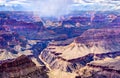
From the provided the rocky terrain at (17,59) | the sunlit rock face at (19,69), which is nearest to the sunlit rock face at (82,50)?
the rocky terrain at (17,59)

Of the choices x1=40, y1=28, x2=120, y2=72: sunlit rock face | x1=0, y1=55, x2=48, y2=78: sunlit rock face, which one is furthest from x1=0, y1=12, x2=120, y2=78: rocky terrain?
x1=0, y1=55, x2=48, y2=78: sunlit rock face

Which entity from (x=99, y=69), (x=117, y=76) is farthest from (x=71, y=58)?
(x=117, y=76)

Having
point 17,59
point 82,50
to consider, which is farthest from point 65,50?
point 17,59

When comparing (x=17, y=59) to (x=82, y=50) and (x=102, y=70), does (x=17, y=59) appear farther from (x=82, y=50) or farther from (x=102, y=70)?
(x=82, y=50)

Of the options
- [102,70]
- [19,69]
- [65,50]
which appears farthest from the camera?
[65,50]

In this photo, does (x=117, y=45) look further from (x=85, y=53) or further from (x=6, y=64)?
(x=6, y=64)

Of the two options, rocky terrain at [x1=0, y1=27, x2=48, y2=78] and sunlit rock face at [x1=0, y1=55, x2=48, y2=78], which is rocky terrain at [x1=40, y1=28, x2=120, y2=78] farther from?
sunlit rock face at [x1=0, y1=55, x2=48, y2=78]

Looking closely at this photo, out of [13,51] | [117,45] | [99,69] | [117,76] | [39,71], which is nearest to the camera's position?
[39,71]

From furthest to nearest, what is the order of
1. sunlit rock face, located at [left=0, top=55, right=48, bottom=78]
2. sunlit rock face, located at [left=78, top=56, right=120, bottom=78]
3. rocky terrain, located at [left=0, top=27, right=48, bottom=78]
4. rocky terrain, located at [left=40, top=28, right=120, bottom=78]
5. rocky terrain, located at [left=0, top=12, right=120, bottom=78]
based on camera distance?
1. rocky terrain, located at [left=40, top=28, right=120, bottom=78]
2. rocky terrain, located at [left=0, top=12, right=120, bottom=78]
3. sunlit rock face, located at [left=78, top=56, right=120, bottom=78]
4. rocky terrain, located at [left=0, top=27, right=48, bottom=78]
5. sunlit rock face, located at [left=0, top=55, right=48, bottom=78]
